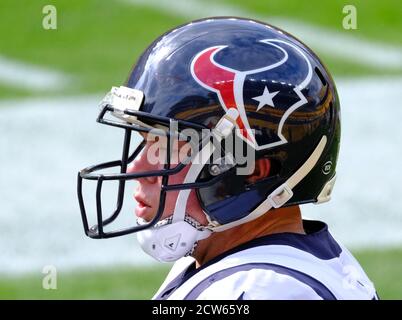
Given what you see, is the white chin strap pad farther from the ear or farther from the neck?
the ear

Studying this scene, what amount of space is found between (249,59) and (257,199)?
469mm

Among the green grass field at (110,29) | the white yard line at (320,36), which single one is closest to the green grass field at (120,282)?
the green grass field at (110,29)

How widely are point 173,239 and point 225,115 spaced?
45 cm

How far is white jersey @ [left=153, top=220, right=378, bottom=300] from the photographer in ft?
11.7

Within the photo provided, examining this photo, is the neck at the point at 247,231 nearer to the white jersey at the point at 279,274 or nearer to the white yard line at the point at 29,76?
the white jersey at the point at 279,274

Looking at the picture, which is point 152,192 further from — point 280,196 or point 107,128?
point 107,128

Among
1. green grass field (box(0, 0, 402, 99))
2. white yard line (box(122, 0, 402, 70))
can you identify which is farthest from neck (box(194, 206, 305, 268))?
white yard line (box(122, 0, 402, 70))

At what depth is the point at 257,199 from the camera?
3.93 m

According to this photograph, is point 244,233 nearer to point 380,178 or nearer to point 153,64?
point 153,64

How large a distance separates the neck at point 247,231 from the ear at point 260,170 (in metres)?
0.13

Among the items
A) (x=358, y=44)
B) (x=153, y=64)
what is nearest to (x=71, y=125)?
(x=358, y=44)

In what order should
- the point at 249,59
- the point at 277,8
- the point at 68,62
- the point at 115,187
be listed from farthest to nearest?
the point at 277,8 → the point at 68,62 → the point at 115,187 → the point at 249,59

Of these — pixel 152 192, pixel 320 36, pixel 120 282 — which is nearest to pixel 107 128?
pixel 120 282

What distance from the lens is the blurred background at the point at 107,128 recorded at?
24.8 feet
